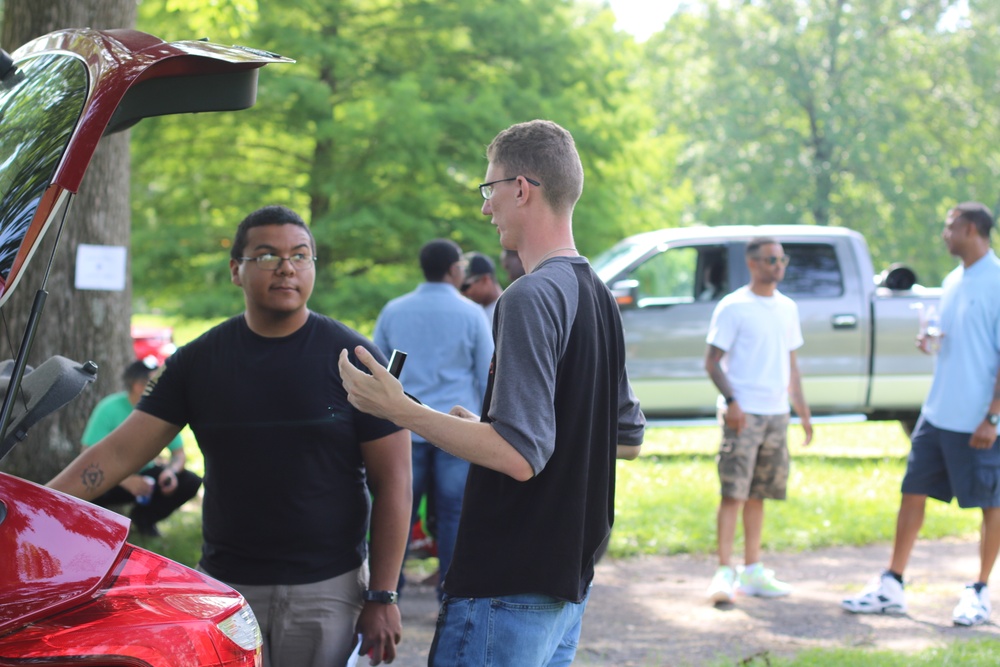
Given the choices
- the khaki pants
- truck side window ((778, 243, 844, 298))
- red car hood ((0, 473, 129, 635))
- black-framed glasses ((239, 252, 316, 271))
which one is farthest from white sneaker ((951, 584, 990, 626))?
truck side window ((778, 243, 844, 298))

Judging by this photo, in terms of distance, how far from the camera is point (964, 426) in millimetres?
6402

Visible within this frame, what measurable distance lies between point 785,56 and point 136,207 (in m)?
19.7

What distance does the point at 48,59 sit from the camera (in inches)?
101

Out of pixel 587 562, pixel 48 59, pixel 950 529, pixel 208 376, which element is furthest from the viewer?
pixel 950 529

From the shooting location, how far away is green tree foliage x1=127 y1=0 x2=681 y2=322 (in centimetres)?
1441

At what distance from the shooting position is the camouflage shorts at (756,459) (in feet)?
22.8

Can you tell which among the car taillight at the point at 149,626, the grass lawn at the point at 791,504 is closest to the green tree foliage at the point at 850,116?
the grass lawn at the point at 791,504

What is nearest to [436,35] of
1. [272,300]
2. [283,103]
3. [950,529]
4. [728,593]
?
[283,103]

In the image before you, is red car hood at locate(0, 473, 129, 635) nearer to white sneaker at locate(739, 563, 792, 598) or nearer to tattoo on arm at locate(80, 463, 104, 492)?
tattoo on arm at locate(80, 463, 104, 492)

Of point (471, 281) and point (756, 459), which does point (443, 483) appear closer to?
point (471, 281)

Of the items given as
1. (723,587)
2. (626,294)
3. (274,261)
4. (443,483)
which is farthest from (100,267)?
(626,294)

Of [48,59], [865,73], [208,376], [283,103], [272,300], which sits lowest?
[208,376]

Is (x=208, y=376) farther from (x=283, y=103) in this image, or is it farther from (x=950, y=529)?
(x=283, y=103)

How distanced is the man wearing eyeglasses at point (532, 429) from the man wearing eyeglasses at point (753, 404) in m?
4.28
